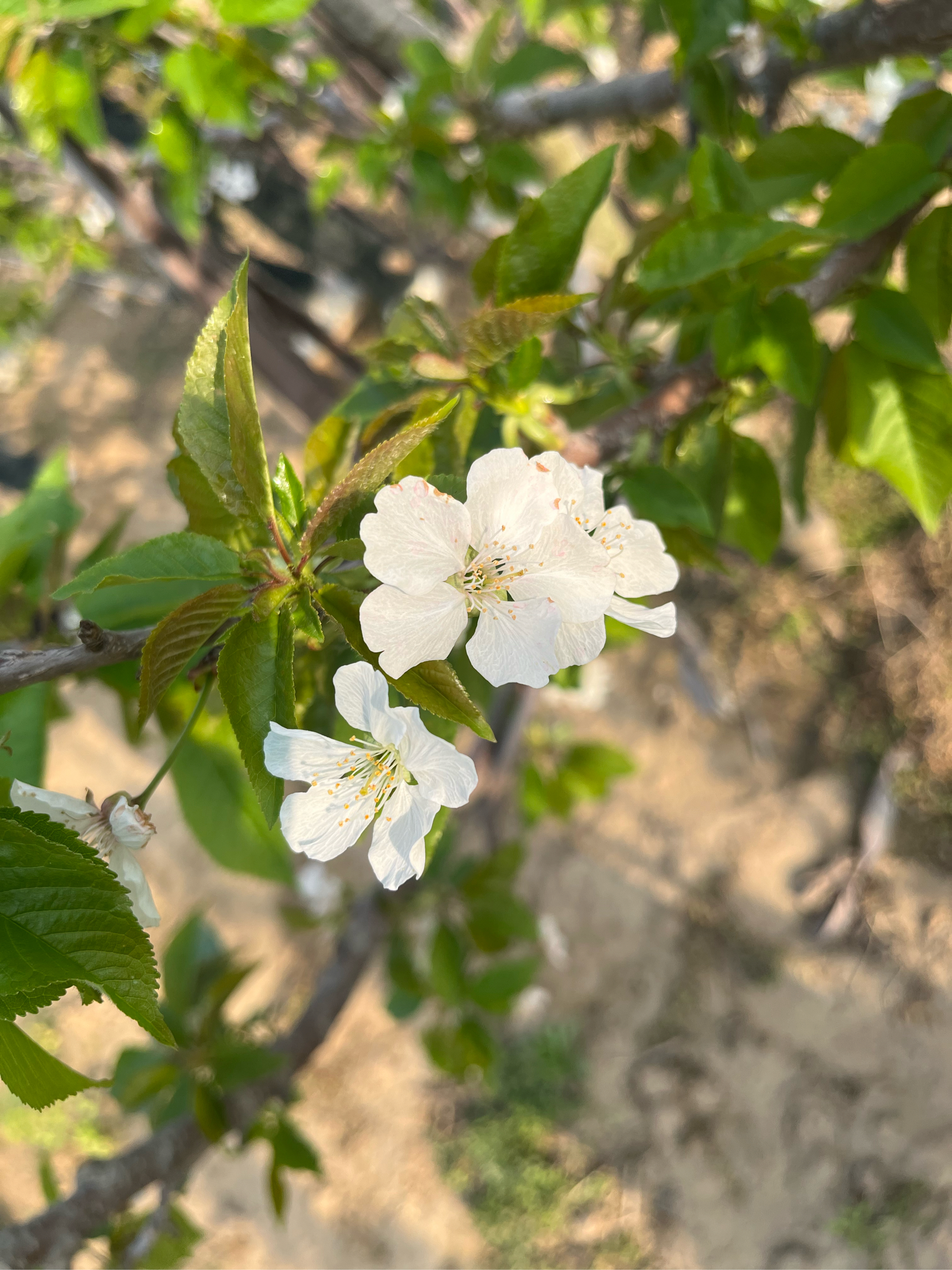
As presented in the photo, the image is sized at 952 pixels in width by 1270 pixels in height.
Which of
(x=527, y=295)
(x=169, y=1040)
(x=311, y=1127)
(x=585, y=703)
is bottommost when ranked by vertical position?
(x=311, y=1127)

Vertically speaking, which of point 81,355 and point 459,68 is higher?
point 459,68

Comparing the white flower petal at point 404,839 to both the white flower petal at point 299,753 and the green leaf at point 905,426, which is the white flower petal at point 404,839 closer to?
the white flower petal at point 299,753

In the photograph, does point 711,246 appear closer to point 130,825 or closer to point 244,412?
point 244,412

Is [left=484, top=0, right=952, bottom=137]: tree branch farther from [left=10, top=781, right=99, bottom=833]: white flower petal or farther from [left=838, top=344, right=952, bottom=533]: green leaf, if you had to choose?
[left=10, top=781, right=99, bottom=833]: white flower petal

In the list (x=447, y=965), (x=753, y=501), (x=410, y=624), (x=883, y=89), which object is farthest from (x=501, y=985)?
(x=883, y=89)

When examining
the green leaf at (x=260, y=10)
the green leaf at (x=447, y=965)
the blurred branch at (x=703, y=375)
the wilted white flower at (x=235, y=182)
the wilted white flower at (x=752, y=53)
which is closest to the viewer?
the blurred branch at (x=703, y=375)

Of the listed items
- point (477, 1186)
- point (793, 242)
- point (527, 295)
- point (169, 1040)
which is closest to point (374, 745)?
point (169, 1040)

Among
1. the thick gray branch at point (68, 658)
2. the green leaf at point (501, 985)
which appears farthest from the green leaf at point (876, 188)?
the green leaf at point (501, 985)

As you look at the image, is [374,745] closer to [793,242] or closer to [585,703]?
[793,242]
